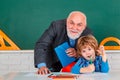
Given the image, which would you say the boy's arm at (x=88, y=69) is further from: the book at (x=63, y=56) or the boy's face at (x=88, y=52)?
the book at (x=63, y=56)

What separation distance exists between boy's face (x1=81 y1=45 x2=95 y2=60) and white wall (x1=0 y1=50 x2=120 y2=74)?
1.16 metres

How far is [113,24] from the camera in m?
2.96

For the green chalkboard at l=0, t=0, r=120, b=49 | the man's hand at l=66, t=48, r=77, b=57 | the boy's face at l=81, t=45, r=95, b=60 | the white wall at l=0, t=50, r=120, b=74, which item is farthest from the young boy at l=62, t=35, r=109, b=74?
the white wall at l=0, t=50, r=120, b=74

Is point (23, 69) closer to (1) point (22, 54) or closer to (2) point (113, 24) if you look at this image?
(1) point (22, 54)

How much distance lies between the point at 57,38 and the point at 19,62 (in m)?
0.93

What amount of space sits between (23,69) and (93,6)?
948mm

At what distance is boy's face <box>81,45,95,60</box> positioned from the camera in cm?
194

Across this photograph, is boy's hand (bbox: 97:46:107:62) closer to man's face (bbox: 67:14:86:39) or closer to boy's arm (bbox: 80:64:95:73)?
boy's arm (bbox: 80:64:95:73)

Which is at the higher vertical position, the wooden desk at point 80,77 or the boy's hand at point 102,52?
the boy's hand at point 102,52

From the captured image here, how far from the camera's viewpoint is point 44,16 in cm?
299

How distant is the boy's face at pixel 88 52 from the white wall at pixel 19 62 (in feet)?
3.79

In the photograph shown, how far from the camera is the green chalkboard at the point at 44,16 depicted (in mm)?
2953

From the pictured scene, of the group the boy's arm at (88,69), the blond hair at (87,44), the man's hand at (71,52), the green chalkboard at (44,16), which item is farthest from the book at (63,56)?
the green chalkboard at (44,16)

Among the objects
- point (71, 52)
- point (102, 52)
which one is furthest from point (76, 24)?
point (102, 52)
